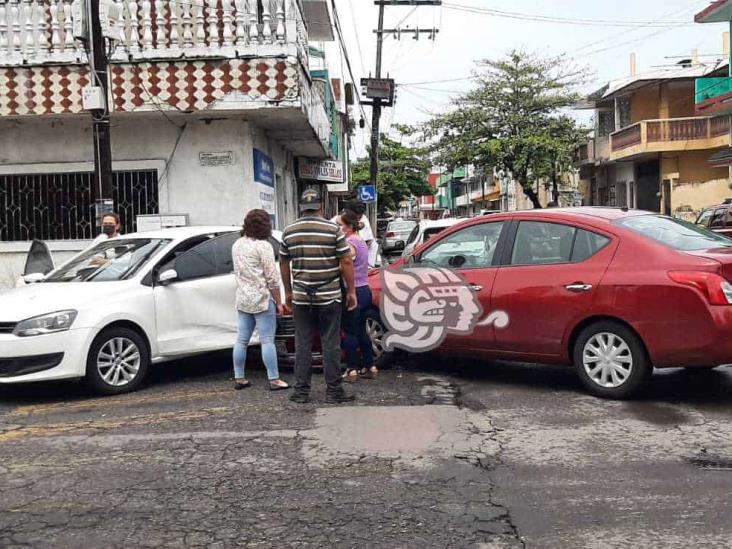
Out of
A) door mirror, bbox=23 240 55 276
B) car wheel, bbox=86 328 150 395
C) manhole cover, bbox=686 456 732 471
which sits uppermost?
door mirror, bbox=23 240 55 276

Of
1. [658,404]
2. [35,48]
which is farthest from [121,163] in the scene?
[658,404]

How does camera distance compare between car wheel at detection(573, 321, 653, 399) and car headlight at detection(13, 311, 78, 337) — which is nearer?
car wheel at detection(573, 321, 653, 399)

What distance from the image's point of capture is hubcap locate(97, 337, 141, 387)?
697cm

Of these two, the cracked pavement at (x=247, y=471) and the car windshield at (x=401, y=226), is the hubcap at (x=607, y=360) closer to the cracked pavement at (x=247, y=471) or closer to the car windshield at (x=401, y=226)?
the cracked pavement at (x=247, y=471)

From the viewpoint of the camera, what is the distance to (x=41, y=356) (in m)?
6.66

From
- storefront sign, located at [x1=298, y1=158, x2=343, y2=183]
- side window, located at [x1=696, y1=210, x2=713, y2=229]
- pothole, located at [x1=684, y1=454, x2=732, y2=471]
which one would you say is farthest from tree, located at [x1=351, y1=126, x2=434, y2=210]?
pothole, located at [x1=684, y1=454, x2=732, y2=471]

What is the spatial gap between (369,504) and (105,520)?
1.36 meters

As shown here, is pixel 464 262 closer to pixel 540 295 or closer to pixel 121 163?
pixel 540 295

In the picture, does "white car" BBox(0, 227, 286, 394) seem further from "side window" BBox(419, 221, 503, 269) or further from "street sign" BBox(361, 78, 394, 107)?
"street sign" BBox(361, 78, 394, 107)

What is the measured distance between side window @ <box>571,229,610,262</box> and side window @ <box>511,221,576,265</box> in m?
0.05

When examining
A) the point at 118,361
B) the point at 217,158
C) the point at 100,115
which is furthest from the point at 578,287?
the point at 217,158

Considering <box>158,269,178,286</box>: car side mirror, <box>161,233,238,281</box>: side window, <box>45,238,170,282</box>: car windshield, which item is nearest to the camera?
<box>158,269,178,286</box>: car side mirror

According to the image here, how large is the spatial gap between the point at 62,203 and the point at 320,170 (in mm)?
8832

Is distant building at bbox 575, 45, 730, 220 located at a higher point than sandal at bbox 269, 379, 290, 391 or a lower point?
higher
